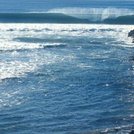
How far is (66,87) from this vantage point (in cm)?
3014

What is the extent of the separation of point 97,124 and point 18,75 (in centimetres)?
985

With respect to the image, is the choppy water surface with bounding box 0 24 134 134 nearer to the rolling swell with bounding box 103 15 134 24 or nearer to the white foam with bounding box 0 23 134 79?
the white foam with bounding box 0 23 134 79

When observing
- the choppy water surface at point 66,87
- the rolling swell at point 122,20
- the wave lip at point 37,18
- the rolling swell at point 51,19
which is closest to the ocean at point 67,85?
the choppy water surface at point 66,87

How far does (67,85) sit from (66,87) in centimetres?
Answer: 48

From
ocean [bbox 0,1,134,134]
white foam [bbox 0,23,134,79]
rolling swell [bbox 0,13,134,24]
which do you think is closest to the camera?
ocean [bbox 0,1,134,134]

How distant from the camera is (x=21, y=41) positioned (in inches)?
2010

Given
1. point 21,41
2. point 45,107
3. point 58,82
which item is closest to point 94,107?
point 45,107

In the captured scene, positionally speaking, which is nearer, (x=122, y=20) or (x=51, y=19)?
(x=122, y=20)

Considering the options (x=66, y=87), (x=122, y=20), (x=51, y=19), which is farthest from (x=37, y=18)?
(x=66, y=87)

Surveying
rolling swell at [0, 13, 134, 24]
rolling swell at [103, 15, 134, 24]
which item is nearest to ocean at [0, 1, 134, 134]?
rolling swell at [103, 15, 134, 24]

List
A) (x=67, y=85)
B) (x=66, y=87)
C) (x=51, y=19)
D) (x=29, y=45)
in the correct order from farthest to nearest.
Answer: (x=51, y=19), (x=29, y=45), (x=67, y=85), (x=66, y=87)

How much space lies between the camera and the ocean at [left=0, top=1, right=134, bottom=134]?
23.8 m

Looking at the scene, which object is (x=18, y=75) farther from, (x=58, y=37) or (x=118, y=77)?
(x=58, y=37)

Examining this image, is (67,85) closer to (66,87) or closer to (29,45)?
(66,87)
